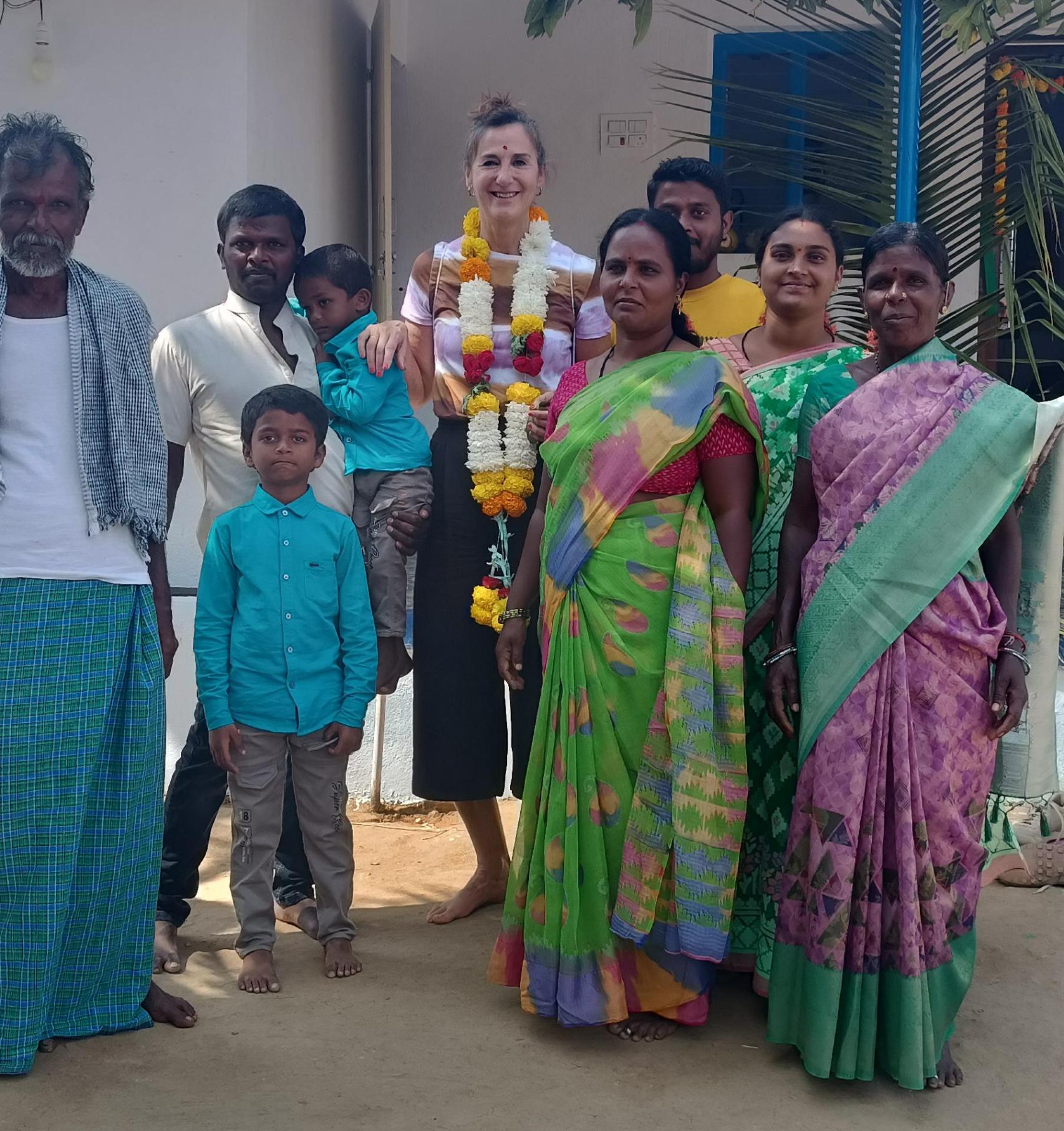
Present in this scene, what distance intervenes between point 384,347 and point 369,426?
0.24 meters

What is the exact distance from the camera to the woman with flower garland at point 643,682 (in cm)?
304

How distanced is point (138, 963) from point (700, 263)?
249 centimetres

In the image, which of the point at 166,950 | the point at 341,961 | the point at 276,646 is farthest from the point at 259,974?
the point at 276,646

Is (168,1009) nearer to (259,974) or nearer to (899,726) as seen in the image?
(259,974)

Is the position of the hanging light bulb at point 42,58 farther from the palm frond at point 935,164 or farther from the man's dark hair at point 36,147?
the palm frond at point 935,164

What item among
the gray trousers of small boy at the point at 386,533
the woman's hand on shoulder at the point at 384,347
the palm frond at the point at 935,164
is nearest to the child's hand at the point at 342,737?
the gray trousers of small boy at the point at 386,533

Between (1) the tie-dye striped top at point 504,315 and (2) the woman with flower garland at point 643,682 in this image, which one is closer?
(2) the woman with flower garland at point 643,682

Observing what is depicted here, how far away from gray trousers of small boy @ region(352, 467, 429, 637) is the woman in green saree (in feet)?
3.37

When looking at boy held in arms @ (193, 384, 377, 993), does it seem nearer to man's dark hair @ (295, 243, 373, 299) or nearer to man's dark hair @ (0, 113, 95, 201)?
man's dark hair @ (295, 243, 373, 299)

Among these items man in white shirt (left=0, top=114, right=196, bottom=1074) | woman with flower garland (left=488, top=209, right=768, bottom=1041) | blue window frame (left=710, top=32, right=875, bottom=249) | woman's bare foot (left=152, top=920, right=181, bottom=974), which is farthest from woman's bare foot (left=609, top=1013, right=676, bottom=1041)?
blue window frame (left=710, top=32, right=875, bottom=249)

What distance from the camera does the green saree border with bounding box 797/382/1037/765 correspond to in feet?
9.53

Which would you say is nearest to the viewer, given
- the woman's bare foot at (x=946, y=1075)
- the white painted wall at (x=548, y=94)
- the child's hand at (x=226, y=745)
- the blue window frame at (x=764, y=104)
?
the woman's bare foot at (x=946, y=1075)

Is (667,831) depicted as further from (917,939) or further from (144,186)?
(144,186)

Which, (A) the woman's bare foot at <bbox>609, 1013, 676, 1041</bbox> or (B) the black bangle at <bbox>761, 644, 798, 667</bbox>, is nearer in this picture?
(B) the black bangle at <bbox>761, 644, 798, 667</bbox>
